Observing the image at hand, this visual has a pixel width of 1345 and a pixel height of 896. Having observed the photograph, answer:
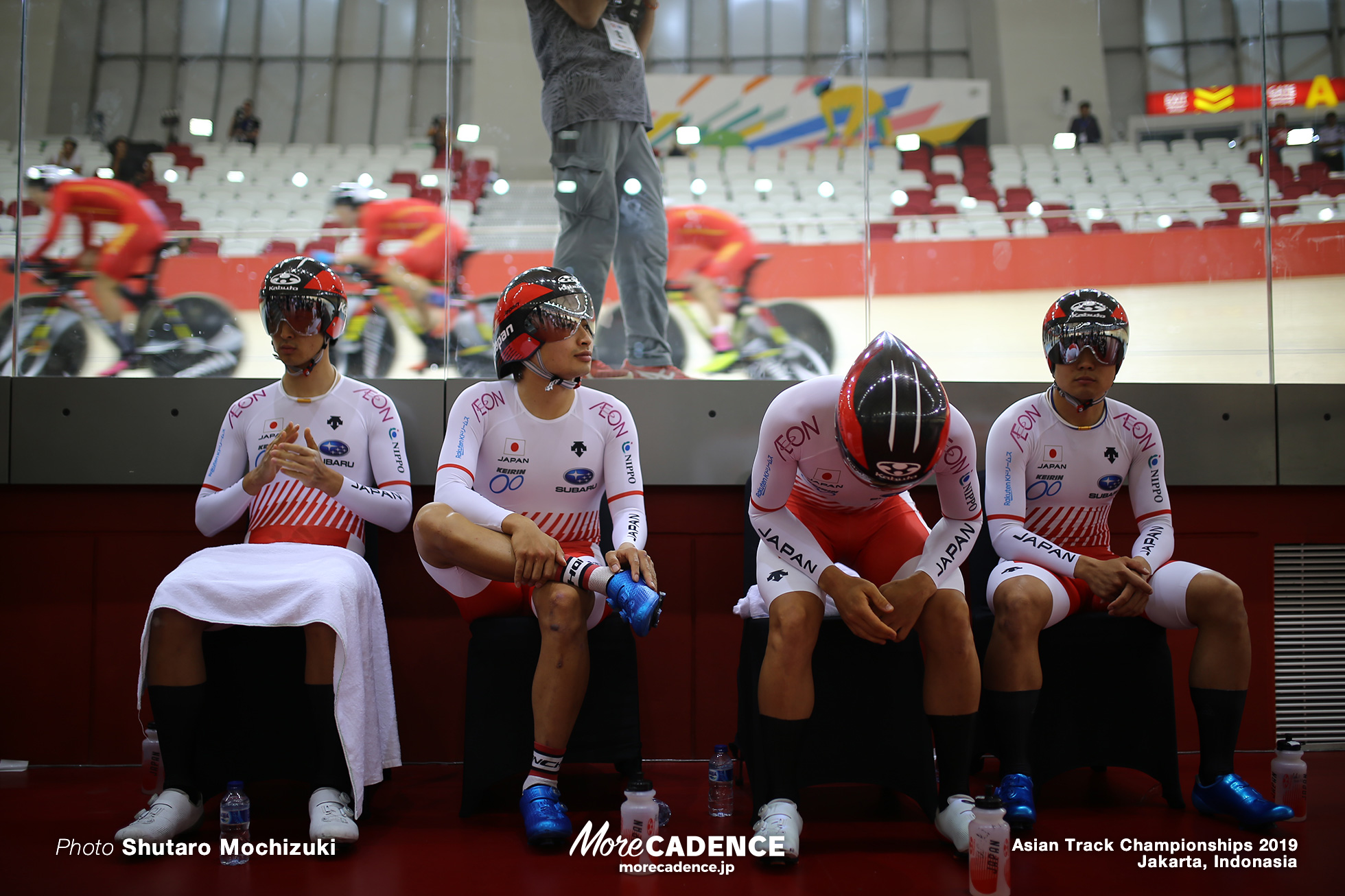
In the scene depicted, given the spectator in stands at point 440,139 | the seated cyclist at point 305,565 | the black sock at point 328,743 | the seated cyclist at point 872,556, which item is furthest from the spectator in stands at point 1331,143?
the black sock at point 328,743

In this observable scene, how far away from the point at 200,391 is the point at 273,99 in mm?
1734

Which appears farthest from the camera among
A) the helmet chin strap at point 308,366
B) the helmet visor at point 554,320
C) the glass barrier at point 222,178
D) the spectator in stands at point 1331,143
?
the spectator in stands at point 1331,143

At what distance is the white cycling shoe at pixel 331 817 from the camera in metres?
2.62

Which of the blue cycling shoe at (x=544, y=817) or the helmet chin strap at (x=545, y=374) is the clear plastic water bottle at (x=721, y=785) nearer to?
the blue cycling shoe at (x=544, y=817)

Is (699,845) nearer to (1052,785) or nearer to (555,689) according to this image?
(555,689)

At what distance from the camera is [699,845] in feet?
8.68

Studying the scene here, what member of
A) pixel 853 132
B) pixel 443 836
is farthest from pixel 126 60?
pixel 443 836

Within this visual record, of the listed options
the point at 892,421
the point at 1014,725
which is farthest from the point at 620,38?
the point at 1014,725

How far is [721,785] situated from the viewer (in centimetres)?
307

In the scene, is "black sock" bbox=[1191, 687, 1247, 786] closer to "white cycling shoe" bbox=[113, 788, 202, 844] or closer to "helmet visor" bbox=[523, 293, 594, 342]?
"helmet visor" bbox=[523, 293, 594, 342]

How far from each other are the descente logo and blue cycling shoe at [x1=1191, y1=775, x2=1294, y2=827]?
158cm

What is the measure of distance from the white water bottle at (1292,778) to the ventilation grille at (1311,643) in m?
1.26

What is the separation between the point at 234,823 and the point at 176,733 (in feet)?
1.32

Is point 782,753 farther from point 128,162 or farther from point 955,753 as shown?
point 128,162
